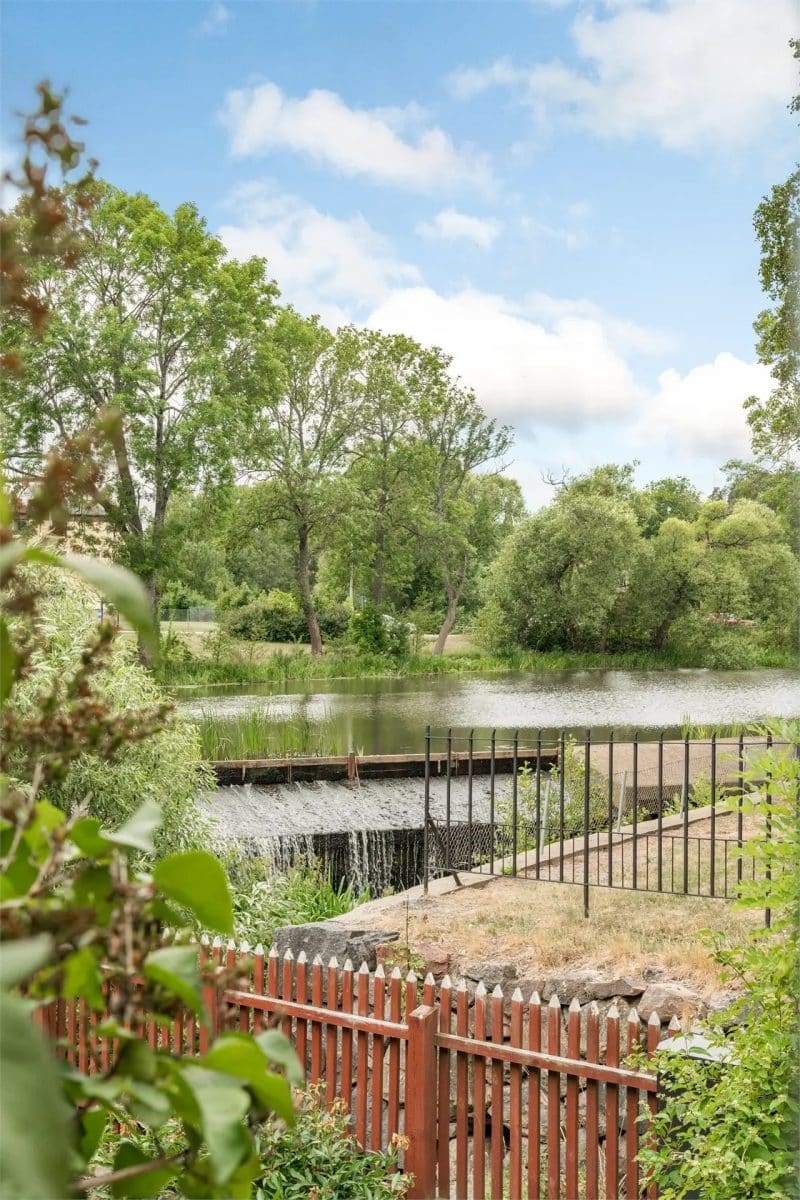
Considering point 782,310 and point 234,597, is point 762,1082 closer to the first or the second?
point 782,310

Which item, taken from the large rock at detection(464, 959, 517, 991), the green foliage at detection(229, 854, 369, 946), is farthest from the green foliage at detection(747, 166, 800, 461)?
the green foliage at detection(229, 854, 369, 946)

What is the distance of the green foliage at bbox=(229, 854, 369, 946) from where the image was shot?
484 centimetres

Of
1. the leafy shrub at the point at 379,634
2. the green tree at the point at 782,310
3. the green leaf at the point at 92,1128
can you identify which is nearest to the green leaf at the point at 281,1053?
the green leaf at the point at 92,1128

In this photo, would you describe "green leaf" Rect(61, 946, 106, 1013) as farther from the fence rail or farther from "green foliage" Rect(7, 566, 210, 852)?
"green foliage" Rect(7, 566, 210, 852)

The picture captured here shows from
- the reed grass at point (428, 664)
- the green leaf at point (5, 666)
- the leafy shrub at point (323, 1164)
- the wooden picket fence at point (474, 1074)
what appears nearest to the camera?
the green leaf at point (5, 666)

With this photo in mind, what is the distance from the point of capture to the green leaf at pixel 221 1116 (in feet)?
1.13

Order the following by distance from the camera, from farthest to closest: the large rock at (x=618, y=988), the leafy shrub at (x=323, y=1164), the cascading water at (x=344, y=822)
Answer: the cascading water at (x=344, y=822)
the large rock at (x=618, y=988)
the leafy shrub at (x=323, y=1164)

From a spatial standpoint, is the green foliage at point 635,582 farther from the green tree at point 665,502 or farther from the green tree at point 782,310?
Result: the green tree at point 782,310

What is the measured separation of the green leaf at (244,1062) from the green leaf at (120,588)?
17 centimetres

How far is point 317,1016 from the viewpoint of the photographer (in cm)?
280

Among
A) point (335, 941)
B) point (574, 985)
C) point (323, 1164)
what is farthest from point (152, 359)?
point (323, 1164)

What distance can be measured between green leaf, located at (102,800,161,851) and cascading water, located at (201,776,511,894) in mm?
6237

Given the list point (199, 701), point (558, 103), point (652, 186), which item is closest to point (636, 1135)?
point (652, 186)

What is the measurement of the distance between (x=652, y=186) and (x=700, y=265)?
47.6 inches
